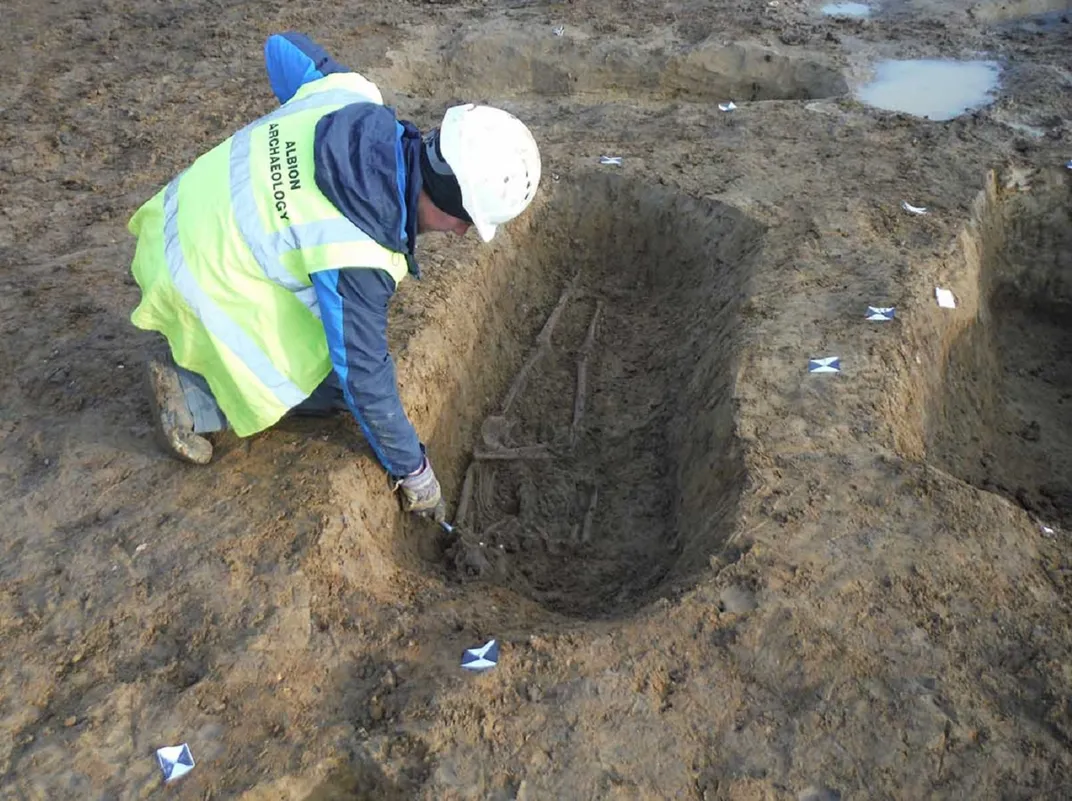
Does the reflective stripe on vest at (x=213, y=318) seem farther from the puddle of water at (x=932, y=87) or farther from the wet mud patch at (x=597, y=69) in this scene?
the puddle of water at (x=932, y=87)

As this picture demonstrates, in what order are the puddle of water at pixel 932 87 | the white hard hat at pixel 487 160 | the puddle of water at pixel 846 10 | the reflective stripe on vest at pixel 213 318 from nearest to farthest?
1. the white hard hat at pixel 487 160
2. the reflective stripe on vest at pixel 213 318
3. the puddle of water at pixel 932 87
4. the puddle of water at pixel 846 10

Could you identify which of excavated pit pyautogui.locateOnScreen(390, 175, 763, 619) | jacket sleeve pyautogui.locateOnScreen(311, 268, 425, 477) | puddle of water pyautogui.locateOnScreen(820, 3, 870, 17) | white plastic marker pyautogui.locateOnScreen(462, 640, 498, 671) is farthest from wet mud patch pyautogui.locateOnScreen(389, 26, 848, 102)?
white plastic marker pyautogui.locateOnScreen(462, 640, 498, 671)

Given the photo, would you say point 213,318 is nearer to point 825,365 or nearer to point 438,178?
point 438,178

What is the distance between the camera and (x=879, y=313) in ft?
13.9

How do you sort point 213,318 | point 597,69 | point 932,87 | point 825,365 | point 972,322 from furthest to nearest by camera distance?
1. point 597,69
2. point 932,87
3. point 972,322
4. point 825,365
5. point 213,318

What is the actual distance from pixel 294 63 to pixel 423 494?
1.81m

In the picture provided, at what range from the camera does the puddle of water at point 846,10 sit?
8.38m

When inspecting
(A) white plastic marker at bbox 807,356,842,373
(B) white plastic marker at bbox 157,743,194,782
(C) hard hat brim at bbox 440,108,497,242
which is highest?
(C) hard hat brim at bbox 440,108,497,242

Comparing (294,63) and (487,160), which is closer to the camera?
(487,160)

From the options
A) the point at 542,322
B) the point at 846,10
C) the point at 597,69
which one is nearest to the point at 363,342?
the point at 542,322

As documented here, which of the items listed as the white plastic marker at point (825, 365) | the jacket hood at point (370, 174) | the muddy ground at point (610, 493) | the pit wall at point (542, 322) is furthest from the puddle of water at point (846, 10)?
the jacket hood at point (370, 174)

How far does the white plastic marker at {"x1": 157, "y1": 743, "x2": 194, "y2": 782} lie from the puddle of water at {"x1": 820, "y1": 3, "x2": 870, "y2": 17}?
830 centimetres

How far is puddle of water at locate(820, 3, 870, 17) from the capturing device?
8.38 meters

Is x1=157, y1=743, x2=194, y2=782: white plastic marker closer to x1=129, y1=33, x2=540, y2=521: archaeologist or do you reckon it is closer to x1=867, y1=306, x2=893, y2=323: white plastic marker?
x1=129, y1=33, x2=540, y2=521: archaeologist
